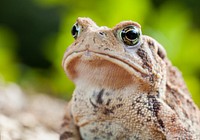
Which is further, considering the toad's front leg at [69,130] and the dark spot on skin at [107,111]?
the toad's front leg at [69,130]

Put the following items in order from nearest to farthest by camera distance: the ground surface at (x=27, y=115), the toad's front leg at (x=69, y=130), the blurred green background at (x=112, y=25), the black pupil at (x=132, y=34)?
the black pupil at (x=132, y=34), the toad's front leg at (x=69, y=130), the ground surface at (x=27, y=115), the blurred green background at (x=112, y=25)

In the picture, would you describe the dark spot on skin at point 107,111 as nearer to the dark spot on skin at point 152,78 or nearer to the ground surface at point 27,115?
the dark spot on skin at point 152,78

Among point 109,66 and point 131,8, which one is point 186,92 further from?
point 131,8

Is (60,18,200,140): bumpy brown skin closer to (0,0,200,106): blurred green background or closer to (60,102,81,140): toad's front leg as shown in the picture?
(60,102,81,140): toad's front leg

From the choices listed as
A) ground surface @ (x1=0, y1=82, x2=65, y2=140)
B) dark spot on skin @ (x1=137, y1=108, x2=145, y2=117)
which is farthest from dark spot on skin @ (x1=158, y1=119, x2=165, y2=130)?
ground surface @ (x1=0, y1=82, x2=65, y2=140)

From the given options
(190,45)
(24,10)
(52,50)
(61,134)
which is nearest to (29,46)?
(24,10)

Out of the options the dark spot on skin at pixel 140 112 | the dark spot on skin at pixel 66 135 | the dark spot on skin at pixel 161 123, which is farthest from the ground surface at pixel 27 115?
the dark spot on skin at pixel 161 123

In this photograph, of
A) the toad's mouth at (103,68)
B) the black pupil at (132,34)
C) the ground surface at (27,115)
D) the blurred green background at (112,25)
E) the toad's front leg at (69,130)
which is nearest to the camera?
the toad's mouth at (103,68)
